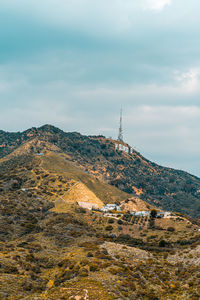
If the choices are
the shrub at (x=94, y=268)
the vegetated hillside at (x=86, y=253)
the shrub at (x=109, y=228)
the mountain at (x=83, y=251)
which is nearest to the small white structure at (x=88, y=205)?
the mountain at (x=83, y=251)

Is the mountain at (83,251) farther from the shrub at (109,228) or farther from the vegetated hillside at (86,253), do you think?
the shrub at (109,228)

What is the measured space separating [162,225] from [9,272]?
65418 mm

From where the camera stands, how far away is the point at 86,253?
53.2 meters

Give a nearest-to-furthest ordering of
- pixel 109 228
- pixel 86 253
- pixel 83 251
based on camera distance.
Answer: pixel 86 253, pixel 83 251, pixel 109 228

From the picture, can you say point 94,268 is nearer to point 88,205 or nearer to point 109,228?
point 109,228

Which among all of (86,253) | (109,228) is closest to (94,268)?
(86,253)

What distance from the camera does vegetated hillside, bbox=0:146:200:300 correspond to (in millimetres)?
36875

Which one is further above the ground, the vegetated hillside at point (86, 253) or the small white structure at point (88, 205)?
the small white structure at point (88, 205)

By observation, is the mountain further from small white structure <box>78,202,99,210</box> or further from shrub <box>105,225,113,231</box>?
small white structure <box>78,202,99,210</box>

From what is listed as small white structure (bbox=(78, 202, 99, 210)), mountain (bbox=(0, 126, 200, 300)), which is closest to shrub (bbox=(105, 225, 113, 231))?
mountain (bbox=(0, 126, 200, 300))

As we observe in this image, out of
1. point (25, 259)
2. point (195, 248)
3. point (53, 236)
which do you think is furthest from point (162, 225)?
point (25, 259)

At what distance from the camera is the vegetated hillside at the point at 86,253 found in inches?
1452

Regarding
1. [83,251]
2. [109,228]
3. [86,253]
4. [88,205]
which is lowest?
[109,228]

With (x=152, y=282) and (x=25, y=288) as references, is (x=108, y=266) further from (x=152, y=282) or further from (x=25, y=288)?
Answer: (x=25, y=288)
